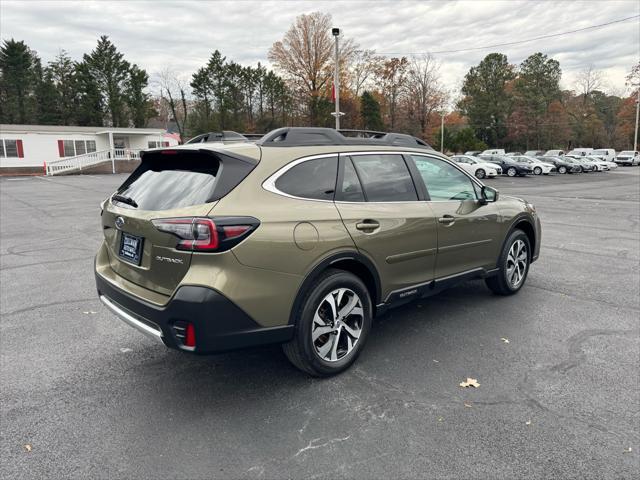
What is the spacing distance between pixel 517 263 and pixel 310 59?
5377 cm

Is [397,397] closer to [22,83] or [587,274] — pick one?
[587,274]

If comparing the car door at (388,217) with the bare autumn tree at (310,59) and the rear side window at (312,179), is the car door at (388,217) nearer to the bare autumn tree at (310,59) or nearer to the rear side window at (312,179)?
the rear side window at (312,179)

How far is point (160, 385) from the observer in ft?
10.9

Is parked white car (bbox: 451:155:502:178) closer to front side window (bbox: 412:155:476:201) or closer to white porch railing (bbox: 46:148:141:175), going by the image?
white porch railing (bbox: 46:148:141:175)

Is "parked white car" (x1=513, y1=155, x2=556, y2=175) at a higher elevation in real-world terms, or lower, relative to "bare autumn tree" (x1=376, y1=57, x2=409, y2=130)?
lower

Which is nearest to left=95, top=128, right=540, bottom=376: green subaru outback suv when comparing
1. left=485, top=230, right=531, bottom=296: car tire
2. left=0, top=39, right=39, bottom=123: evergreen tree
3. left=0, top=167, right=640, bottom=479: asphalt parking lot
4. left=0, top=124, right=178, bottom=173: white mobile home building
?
left=0, top=167, right=640, bottom=479: asphalt parking lot

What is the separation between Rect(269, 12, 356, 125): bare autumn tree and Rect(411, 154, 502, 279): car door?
168 ft

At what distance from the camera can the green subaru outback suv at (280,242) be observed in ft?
9.02

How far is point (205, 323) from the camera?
8.82ft

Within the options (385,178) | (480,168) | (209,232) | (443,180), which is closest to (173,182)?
(209,232)

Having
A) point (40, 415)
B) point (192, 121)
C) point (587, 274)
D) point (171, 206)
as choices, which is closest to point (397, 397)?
point (171, 206)

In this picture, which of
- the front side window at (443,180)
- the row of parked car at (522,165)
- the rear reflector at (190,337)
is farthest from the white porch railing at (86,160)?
the rear reflector at (190,337)

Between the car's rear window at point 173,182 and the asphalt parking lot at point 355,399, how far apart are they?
1351 mm

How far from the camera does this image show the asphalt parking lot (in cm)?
250
